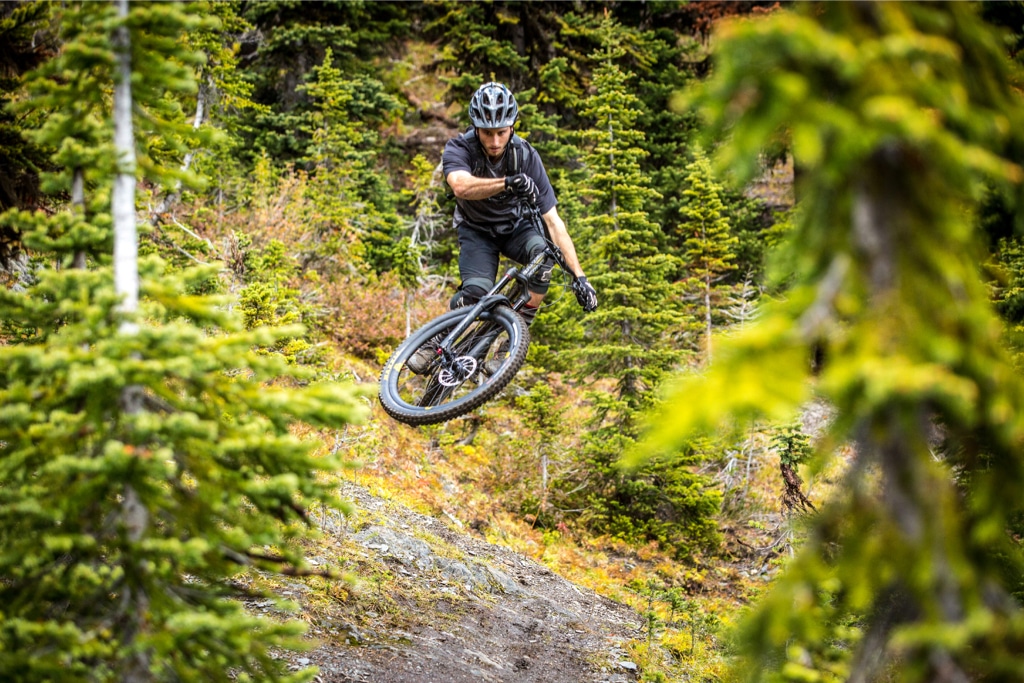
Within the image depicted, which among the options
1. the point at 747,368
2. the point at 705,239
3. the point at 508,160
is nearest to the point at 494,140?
the point at 508,160

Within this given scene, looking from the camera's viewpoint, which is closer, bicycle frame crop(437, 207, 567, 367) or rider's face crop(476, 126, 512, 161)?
rider's face crop(476, 126, 512, 161)

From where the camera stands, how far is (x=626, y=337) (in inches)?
568

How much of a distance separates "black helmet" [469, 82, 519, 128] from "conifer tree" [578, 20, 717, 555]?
656 cm

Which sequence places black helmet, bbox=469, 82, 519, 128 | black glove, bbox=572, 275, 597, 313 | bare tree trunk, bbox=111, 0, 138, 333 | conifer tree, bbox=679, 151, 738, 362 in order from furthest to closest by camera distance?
conifer tree, bbox=679, 151, 738, 362, black glove, bbox=572, 275, 597, 313, black helmet, bbox=469, 82, 519, 128, bare tree trunk, bbox=111, 0, 138, 333

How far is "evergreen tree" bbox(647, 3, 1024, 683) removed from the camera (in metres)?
2.11

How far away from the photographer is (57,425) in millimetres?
3414

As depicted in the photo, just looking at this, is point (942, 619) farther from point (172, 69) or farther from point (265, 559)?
point (172, 69)

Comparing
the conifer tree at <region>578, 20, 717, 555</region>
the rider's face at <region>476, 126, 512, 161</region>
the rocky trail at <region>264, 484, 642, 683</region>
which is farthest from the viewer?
the conifer tree at <region>578, 20, 717, 555</region>

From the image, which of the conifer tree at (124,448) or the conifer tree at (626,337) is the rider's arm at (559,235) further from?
the conifer tree at (626,337)

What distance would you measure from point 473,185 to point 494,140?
0.55m

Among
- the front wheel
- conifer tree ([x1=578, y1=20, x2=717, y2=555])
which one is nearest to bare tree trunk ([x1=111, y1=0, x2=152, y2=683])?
the front wheel

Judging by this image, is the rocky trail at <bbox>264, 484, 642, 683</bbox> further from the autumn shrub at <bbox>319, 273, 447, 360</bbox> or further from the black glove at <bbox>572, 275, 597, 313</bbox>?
the autumn shrub at <bbox>319, 273, 447, 360</bbox>

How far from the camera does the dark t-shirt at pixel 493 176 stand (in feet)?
25.0

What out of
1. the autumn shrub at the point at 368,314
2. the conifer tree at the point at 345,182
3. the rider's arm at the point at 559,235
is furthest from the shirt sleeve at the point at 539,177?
the conifer tree at the point at 345,182
